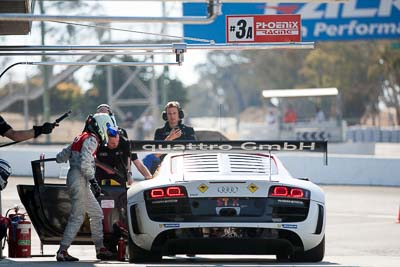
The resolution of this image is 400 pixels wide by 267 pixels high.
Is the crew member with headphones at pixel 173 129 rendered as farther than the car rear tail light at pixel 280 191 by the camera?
Yes

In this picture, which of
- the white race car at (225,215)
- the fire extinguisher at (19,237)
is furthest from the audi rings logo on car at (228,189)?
the fire extinguisher at (19,237)

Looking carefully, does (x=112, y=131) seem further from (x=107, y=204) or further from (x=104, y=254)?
(x=104, y=254)

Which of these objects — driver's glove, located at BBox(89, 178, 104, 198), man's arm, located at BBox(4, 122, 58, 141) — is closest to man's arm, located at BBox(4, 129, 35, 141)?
man's arm, located at BBox(4, 122, 58, 141)

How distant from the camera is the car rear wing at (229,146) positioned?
11.8 meters

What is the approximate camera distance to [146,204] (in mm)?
11070

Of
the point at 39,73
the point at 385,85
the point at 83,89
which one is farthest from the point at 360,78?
the point at 39,73

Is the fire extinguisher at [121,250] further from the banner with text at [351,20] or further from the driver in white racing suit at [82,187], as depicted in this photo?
the banner with text at [351,20]

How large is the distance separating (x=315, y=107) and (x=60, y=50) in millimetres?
29649

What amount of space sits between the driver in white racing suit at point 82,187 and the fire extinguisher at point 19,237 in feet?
1.92

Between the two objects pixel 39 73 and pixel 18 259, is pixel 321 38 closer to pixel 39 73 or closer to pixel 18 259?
pixel 39 73

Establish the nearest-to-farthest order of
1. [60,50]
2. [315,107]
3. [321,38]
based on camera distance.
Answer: [60,50], [321,38], [315,107]

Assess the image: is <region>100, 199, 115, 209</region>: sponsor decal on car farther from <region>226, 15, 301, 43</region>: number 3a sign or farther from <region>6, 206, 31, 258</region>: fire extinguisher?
<region>226, 15, 301, 43</region>: number 3a sign

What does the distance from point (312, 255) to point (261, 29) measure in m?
2.86

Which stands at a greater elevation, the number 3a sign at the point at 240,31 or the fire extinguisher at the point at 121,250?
the number 3a sign at the point at 240,31
